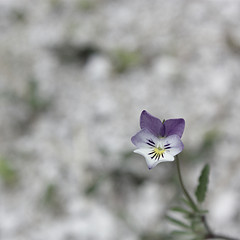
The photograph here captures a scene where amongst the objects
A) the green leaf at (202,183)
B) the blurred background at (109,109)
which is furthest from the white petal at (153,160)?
the blurred background at (109,109)

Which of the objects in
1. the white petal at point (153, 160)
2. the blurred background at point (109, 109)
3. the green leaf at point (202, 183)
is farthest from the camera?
the blurred background at point (109, 109)

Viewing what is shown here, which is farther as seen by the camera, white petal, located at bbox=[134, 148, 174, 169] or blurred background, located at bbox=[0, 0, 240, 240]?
blurred background, located at bbox=[0, 0, 240, 240]

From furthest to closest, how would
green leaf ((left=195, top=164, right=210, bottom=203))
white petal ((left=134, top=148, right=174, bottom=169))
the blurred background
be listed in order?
1. the blurred background
2. green leaf ((left=195, top=164, right=210, bottom=203))
3. white petal ((left=134, top=148, right=174, bottom=169))

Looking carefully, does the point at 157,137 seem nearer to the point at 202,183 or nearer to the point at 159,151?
the point at 159,151

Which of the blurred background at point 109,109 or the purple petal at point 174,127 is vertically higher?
the blurred background at point 109,109

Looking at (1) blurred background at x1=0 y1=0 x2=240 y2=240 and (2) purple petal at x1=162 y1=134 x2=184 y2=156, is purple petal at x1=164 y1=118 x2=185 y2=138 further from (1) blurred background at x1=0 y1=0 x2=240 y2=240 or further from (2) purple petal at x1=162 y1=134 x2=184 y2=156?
(1) blurred background at x1=0 y1=0 x2=240 y2=240

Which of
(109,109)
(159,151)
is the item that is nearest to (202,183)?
(159,151)

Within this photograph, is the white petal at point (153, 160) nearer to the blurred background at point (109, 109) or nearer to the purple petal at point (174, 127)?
the purple petal at point (174, 127)

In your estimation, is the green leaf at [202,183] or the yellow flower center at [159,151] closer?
the yellow flower center at [159,151]

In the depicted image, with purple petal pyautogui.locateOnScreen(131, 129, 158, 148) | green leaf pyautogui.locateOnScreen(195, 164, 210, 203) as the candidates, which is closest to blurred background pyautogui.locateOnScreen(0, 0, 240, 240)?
green leaf pyautogui.locateOnScreen(195, 164, 210, 203)
